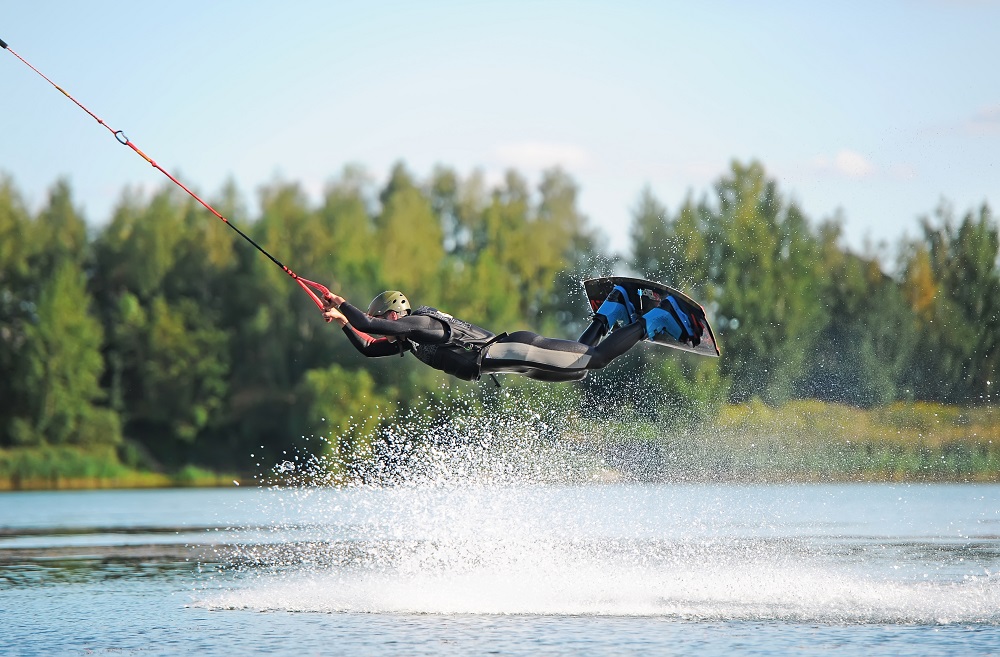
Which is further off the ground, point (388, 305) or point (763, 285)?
point (763, 285)

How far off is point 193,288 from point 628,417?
68.5ft

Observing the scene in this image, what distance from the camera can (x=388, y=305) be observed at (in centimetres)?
1085

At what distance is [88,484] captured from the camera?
43094 mm

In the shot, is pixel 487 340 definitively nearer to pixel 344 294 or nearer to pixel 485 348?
pixel 485 348

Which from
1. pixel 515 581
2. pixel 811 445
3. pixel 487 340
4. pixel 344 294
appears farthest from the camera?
pixel 344 294

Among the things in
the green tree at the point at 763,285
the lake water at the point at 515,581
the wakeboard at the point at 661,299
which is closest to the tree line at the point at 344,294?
the green tree at the point at 763,285

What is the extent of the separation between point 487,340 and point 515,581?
399cm

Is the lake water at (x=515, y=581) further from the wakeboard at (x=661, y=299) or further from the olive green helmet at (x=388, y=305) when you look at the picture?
the olive green helmet at (x=388, y=305)

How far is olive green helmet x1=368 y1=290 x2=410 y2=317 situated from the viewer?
10.8 meters

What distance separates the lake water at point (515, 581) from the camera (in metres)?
10.6

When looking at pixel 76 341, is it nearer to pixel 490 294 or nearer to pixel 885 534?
pixel 490 294

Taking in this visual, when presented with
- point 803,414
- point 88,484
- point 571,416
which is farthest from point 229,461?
point 803,414

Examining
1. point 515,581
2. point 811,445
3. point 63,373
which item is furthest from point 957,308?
point 63,373

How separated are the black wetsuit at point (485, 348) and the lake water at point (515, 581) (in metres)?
2.16
